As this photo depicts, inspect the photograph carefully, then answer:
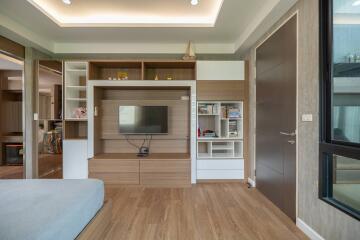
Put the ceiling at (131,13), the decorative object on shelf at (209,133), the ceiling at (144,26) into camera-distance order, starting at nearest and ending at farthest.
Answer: the ceiling at (144,26)
the ceiling at (131,13)
the decorative object on shelf at (209,133)

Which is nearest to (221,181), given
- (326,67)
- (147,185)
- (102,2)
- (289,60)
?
Answer: (147,185)

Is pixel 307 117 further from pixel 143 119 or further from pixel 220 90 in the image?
pixel 143 119

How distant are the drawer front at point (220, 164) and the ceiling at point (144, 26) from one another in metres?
2.05

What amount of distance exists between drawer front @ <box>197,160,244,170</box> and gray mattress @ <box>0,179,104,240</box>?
2.14 metres

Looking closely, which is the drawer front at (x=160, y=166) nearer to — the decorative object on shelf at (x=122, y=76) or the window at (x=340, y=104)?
the decorative object on shelf at (x=122, y=76)

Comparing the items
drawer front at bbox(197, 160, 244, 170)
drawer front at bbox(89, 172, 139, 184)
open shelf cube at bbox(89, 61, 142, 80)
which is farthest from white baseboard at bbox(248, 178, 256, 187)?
open shelf cube at bbox(89, 61, 142, 80)

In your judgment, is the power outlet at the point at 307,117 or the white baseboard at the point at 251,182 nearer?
the power outlet at the point at 307,117

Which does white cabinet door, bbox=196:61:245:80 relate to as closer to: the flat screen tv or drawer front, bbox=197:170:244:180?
the flat screen tv

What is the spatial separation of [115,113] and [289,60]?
119 inches

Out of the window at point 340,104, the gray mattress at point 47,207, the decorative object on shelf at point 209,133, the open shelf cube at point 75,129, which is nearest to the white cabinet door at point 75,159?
the open shelf cube at point 75,129

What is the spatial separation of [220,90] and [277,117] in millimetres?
1261

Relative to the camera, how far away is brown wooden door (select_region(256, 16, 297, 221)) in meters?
2.54

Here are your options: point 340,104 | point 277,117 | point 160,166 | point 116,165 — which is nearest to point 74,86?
point 116,165

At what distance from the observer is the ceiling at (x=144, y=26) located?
9.49ft
